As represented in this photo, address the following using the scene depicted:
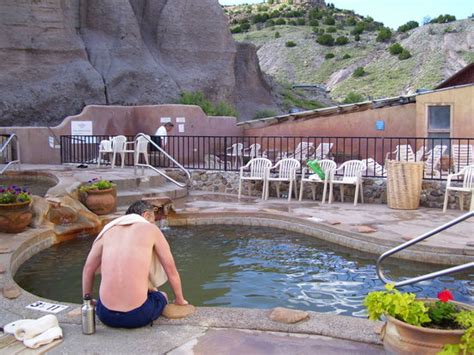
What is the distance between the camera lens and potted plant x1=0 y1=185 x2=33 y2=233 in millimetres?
7461

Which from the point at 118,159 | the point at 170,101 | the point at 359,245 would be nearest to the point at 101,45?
the point at 170,101

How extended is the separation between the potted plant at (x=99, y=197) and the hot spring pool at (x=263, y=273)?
0.90 m

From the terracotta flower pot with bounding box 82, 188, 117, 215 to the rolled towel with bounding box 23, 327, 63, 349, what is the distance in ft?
18.7

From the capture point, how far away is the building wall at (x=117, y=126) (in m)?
16.4

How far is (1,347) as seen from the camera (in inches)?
146

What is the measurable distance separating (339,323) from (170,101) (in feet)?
65.7

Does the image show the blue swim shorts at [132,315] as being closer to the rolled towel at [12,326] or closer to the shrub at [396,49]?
the rolled towel at [12,326]

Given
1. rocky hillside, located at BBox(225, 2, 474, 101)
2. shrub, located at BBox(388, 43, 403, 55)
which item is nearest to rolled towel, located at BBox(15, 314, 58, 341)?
rocky hillside, located at BBox(225, 2, 474, 101)

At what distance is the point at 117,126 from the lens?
17.6 meters

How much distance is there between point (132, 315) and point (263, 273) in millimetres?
3142

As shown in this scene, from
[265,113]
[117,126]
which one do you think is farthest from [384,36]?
[117,126]

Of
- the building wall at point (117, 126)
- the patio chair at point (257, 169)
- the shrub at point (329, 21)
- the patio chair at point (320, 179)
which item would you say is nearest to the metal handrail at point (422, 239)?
the patio chair at point (320, 179)

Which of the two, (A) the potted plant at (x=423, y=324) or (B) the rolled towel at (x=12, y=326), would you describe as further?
(B) the rolled towel at (x=12, y=326)

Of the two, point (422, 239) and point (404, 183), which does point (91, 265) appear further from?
point (404, 183)
